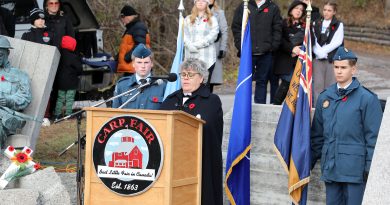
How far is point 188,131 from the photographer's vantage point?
731 centimetres

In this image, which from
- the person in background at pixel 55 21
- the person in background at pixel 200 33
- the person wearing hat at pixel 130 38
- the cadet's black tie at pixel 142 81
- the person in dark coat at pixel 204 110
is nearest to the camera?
the person in dark coat at pixel 204 110

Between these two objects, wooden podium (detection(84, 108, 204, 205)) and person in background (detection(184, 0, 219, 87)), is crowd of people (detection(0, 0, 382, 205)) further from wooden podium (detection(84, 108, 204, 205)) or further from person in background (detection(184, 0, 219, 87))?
wooden podium (detection(84, 108, 204, 205))

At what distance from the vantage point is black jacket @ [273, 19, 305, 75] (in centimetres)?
1146

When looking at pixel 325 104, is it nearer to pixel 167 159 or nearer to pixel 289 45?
pixel 167 159

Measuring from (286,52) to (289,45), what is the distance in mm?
142

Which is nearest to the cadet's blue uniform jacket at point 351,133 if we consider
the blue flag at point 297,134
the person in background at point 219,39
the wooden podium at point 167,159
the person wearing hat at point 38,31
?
the blue flag at point 297,134

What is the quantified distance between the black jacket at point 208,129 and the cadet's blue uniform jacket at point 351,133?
38.0 inches

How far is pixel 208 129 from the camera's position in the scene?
7727 mm

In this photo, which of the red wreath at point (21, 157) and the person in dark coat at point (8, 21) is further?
the person in dark coat at point (8, 21)

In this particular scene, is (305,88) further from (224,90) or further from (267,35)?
(224,90)

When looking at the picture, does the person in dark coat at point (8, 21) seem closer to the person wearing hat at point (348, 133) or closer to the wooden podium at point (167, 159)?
the wooden podium at point (167, 159)

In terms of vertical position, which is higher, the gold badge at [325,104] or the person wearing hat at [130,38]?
the person wearing hat at [130,38]

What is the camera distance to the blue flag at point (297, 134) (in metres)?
8.23

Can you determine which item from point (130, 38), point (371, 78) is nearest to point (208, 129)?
point (130, 38)
